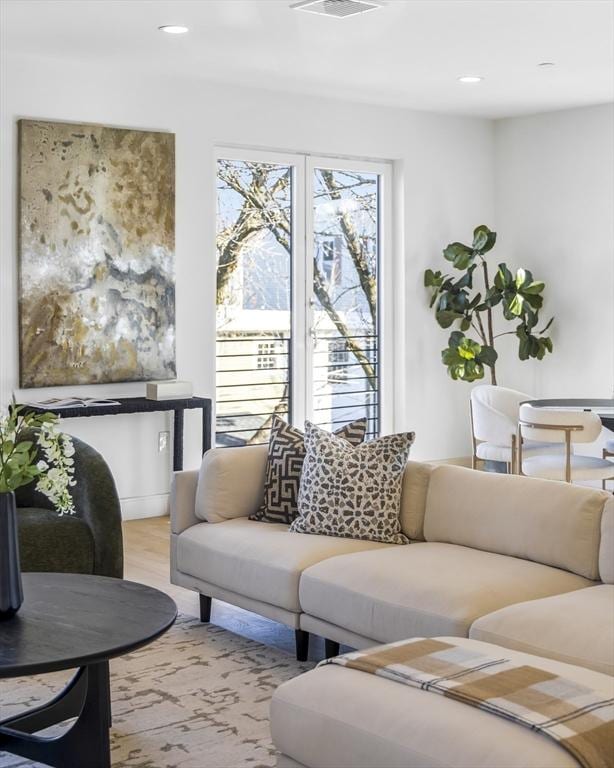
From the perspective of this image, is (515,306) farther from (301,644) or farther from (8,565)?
(8,565)

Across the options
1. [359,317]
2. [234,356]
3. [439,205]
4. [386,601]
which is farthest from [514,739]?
[439,205]

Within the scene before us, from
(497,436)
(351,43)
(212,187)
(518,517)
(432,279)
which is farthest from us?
(432,279)

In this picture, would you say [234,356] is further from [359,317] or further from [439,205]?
[439,205]

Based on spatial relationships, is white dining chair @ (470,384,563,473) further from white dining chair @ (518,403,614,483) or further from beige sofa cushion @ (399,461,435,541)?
beige sofa cushion @ (399,461,435,541)

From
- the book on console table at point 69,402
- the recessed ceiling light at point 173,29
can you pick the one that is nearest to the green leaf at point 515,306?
the book on console table at point 69,402

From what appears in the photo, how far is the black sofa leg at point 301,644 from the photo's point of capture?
3.89 metres

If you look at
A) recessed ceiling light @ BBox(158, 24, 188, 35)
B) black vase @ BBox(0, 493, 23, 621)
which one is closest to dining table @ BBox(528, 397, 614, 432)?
recessed ceiling light @ BBox(158, 24, 188, 35)

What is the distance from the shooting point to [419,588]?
341 cm

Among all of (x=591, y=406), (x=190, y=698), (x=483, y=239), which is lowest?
(x=190, y=698)

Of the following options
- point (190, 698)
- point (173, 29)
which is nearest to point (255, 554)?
point (190, 698)

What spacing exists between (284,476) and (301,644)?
2.45ft

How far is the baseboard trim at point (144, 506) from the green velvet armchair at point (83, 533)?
225cm

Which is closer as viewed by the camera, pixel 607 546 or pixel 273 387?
pixel 607 546

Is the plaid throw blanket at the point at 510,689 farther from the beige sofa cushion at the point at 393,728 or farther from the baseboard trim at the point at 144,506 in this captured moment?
the baseboard trim at the point at 144,506
